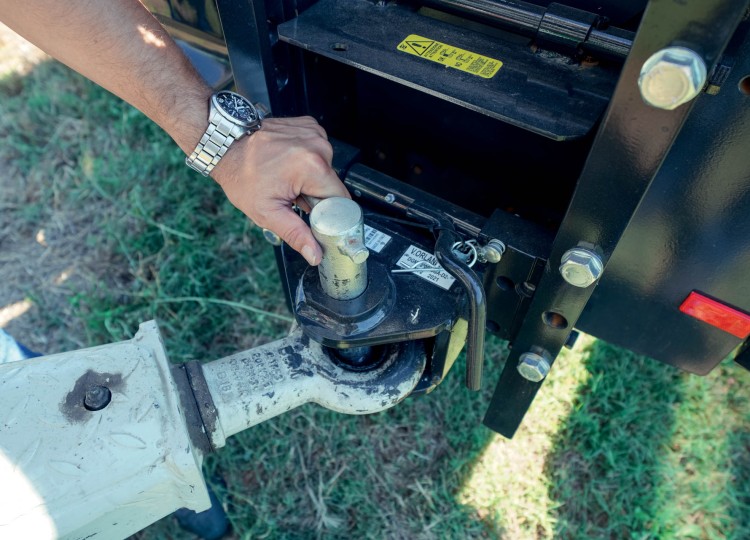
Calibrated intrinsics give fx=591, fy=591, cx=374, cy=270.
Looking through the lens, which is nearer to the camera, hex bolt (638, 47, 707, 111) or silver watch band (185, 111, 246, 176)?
hex bolt (638, 47, 707, 111)

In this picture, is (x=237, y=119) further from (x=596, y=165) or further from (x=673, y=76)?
(x=673, y=76)

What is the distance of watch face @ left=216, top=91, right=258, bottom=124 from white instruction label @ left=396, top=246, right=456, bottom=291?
15.4 inches

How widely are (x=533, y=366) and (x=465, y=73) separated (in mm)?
558

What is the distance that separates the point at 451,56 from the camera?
1.04m

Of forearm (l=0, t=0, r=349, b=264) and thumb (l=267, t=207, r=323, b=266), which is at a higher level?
forearm (l=0, t=0, r=349, b=264)

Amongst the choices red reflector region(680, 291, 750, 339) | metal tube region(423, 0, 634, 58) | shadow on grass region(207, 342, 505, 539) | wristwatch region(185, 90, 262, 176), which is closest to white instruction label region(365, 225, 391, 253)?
wristwatch region(185, 90, 262, 176)

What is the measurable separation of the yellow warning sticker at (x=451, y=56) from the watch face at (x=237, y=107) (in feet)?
0.99

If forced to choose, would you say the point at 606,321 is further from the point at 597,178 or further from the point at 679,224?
the point at 597,178

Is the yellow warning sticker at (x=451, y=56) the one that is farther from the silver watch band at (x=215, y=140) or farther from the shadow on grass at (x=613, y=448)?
the shadow on grass at (x=613, y=448)

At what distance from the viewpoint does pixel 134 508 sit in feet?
3.18

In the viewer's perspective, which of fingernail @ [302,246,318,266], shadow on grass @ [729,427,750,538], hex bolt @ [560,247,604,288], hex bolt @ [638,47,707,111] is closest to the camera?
hex bolt @ [638,47,707,111]

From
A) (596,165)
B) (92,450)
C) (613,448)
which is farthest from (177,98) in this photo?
(613,448)

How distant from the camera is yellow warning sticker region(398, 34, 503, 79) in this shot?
101cm

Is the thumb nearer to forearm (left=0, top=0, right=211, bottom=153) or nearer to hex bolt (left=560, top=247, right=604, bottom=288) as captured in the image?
forearm (left=0, top=0, right=211, bottom=153)
